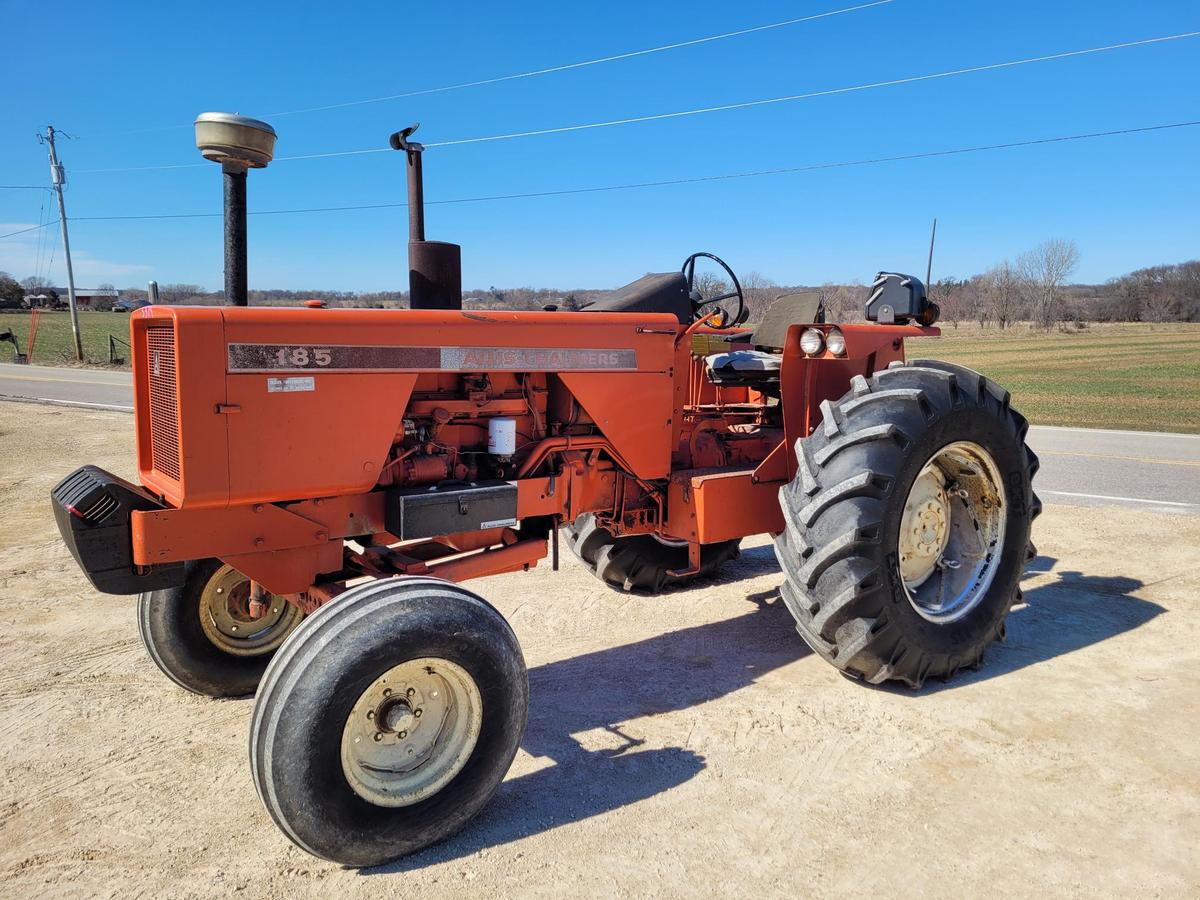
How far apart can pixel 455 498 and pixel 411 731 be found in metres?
0.99

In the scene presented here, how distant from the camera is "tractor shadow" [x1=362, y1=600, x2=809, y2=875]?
119 inches

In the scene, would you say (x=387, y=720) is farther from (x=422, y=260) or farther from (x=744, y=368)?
(x=744, y=368)

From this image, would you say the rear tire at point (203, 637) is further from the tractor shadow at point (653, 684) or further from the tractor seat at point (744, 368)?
the tractor seat at point (744, 368)

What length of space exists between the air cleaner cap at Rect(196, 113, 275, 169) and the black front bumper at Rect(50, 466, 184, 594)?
1.28 m

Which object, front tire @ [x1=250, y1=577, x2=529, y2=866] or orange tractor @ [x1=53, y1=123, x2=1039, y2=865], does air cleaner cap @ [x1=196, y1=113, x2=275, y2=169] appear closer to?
orange tractor @ [x1=53, y1=123, x2=1039, y2=865]

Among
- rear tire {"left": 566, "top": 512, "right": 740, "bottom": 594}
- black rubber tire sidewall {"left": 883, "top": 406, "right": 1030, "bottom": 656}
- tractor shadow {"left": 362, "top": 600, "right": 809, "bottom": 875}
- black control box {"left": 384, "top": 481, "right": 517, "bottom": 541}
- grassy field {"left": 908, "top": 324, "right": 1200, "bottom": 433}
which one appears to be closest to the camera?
tractor shadow {"left": 362, "top": 600, "right": 809, "bottom": 875}

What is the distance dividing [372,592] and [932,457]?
2.66 m

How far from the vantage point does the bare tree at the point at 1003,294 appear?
64188mm

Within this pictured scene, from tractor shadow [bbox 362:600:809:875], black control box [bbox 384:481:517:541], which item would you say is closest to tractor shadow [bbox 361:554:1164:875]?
tractor shadow [bbox 362:600:809:875]

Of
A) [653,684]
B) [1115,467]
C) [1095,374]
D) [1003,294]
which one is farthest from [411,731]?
[1003,294]

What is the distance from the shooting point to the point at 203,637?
395 centimetres

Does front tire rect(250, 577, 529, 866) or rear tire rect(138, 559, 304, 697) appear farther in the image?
rear tire rect(138, 559, 304, 697)

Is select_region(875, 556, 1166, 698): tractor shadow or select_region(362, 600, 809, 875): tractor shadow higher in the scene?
select_region(875, 556, 1166, 698): tractor shadow

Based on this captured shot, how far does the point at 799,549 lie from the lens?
3.85 meters
